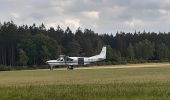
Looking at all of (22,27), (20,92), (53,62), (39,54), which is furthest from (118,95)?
(22,27)

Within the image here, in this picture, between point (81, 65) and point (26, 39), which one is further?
point (26, 39)

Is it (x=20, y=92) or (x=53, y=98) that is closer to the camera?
(x=53, y=98)

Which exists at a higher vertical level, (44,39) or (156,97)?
(44,39)

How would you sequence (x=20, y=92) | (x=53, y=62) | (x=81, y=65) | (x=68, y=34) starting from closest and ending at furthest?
1. (x=20, y=92)
2. (x=53, y=62)
3. (x=81, y=65)
4. (x=68, y=34)

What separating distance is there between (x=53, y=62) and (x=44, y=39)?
60.1 metres

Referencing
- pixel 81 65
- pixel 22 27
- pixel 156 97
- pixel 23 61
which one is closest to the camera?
pixel 156 97

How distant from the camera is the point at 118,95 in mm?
21141

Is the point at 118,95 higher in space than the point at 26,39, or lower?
lower

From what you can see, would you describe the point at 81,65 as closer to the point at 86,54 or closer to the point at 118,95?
the point at 86,54

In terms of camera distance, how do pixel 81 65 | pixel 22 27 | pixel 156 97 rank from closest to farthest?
pixel 156 97 < pixel 81 65 < pixel 22 27

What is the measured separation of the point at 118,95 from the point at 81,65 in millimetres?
90653

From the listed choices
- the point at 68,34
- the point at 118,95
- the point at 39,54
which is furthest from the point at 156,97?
the point at 68,34

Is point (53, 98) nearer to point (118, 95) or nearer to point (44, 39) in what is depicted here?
point (118, 95)

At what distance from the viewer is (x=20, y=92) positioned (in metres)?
22.7
